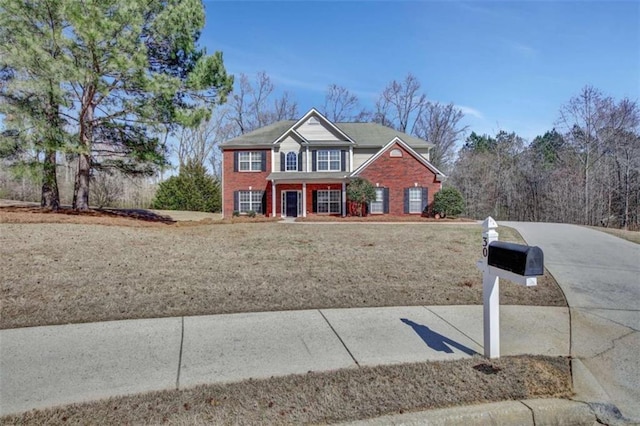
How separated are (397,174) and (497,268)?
20.4 m

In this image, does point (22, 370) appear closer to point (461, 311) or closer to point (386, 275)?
point (461, 311)

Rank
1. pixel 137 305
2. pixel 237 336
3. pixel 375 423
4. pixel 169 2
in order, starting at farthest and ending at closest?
pixel 169 2, pixel 137 305, pixel 237 336, pixel 375 423

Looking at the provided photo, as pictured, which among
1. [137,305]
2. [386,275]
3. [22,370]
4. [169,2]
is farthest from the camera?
[169,2]

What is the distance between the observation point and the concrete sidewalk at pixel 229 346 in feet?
10.6

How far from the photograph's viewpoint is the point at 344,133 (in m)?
25.7

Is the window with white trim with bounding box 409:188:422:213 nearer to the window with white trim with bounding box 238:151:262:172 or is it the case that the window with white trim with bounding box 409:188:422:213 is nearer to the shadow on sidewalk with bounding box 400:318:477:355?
the window with white trim with bounding box 238:151:262:172

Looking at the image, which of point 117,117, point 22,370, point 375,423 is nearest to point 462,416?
point 375,423

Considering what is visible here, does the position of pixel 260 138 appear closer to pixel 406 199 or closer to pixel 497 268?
pixel 406 199

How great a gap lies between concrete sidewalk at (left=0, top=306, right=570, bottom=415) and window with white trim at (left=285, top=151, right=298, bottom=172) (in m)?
20.3

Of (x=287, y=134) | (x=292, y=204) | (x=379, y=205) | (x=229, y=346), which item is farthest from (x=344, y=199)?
(x=229, y=346)

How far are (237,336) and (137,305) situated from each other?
191 cm

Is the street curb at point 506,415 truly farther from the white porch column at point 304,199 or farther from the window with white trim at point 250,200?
the window with white trim at point 250,200

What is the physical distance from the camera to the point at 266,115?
42.3 m

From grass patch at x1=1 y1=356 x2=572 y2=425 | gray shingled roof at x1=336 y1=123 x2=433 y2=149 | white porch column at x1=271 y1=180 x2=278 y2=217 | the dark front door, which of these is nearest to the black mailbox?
grass patch at x1=1 y1=356 x2=572 y2=425
